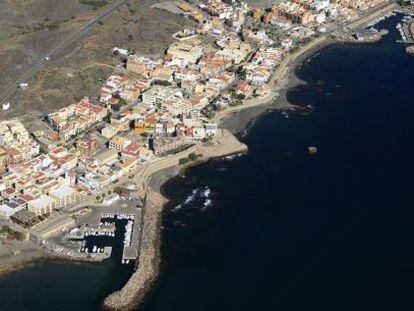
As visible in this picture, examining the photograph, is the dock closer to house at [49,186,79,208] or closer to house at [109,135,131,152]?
house at [49,186,79,208]

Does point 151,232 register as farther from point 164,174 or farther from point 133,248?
point 164,174

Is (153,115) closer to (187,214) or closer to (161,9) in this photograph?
(187,214)

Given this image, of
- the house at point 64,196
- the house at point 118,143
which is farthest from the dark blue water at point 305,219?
the house at point 64,196

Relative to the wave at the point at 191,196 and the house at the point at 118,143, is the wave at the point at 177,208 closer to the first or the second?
the wave at the point at 191,196

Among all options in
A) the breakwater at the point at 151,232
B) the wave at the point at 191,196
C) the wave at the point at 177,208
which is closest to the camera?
the breakwater at the point at 151,232

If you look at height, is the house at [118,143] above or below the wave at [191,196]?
above

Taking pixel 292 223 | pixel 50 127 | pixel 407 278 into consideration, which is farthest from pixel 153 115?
pixel 407 278
